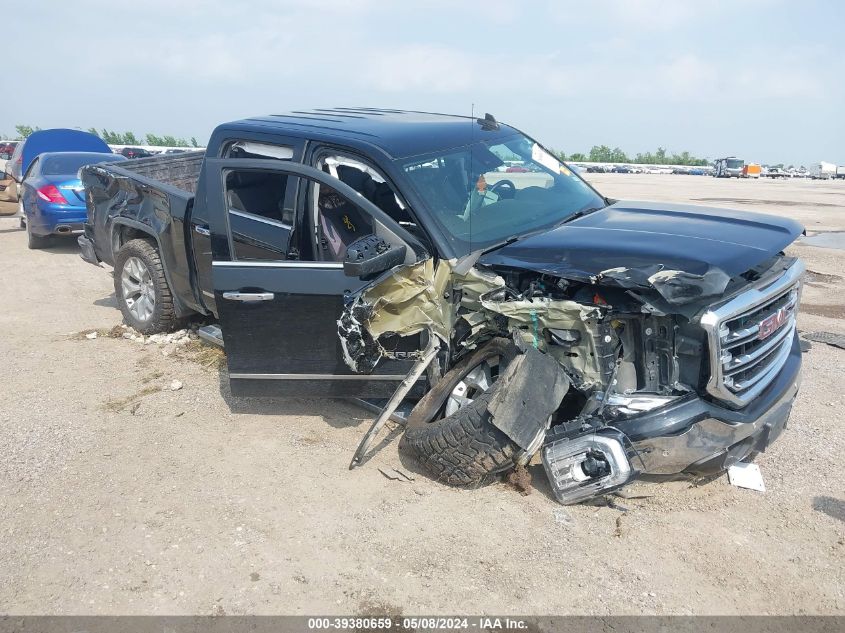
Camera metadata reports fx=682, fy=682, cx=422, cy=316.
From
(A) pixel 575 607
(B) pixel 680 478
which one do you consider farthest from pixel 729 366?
(A) pixel 575 607

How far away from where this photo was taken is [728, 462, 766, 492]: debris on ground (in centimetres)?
381

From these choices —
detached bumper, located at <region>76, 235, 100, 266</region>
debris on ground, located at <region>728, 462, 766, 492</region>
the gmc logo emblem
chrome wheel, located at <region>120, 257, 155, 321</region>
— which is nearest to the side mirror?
the gmc logo emblem

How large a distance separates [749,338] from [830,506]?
42.3 inches

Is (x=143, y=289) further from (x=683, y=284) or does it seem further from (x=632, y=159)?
(x=632, y=159)

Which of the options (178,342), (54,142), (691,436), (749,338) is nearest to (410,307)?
(691,436)

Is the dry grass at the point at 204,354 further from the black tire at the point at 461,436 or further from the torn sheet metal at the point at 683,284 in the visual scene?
the torn sheet metal at the point at 683,284

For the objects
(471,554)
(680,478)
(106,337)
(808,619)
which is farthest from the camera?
(106,337)

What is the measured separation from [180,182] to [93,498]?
441cm

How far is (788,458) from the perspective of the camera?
412cm

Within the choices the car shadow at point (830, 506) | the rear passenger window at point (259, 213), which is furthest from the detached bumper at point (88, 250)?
the car shadow at point (830, 506)

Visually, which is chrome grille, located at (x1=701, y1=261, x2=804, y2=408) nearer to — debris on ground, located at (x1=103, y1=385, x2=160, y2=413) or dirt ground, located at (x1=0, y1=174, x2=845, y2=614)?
dirt ground, located at (x1=0, y1=174, x2=845, y2=614)

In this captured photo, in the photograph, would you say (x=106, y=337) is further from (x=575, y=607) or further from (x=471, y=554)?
(x=575, y=607)

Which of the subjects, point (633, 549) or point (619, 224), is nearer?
point (633, 549)

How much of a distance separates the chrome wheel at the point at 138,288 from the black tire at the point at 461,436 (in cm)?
352
